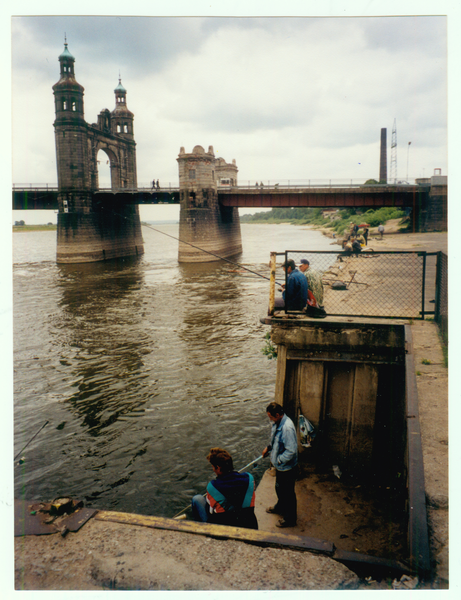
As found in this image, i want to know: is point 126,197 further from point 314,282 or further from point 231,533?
point 231,533

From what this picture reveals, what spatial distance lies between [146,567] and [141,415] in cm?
658

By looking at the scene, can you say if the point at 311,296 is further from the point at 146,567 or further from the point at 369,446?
the point at 146,567

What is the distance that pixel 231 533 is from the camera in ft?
12.9

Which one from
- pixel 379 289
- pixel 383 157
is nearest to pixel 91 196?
pixel 379 289

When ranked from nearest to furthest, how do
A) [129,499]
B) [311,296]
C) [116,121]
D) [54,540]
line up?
[54,540]
[129,499]
[311,296]
[116,121]

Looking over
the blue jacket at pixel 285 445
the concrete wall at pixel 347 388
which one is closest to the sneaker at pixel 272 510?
the blue jacket at pixel 285 445

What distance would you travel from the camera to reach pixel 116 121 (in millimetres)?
62281

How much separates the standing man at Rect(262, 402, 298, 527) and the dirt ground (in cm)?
160

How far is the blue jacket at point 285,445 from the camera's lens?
17.4ft

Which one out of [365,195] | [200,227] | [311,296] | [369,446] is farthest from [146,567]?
[200,227]

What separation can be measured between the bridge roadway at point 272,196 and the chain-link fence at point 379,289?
71.0ft

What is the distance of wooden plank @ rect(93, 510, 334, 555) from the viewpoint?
3.74 m

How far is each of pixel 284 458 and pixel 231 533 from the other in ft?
5.05

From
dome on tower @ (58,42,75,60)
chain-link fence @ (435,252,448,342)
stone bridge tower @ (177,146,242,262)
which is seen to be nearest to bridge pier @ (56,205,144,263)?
stone bridge tower @ (177,146,242,262)
